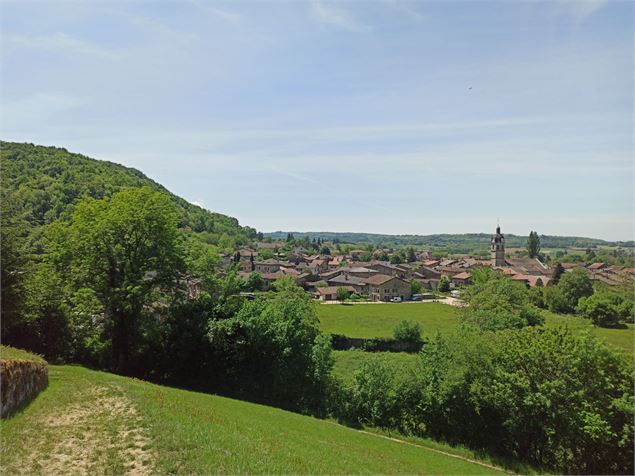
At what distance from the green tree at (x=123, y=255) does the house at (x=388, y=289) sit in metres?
67.6

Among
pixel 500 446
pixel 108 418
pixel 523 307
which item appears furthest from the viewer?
pixel 523 307

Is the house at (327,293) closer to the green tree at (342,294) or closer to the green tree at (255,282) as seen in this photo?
the green tree at (342,294)

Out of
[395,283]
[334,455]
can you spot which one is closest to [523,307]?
[395,283]

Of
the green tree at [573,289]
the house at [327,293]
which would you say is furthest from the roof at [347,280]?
the green tree at [573,289]

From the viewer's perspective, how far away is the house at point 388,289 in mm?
89625

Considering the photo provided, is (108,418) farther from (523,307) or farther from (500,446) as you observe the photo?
(523,307)

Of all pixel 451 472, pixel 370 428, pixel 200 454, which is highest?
pixel 200 454

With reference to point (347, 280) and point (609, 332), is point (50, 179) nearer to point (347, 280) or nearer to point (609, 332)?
point (347, 280)

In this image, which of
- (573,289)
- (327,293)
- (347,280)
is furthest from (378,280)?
(573,289)

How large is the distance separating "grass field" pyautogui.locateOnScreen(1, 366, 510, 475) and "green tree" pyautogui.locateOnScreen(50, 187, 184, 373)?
6.13 meters

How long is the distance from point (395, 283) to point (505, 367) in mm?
69436

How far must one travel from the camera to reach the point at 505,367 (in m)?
22.4

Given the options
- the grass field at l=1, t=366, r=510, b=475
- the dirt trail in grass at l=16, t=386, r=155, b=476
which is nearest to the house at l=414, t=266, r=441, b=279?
the grass field at l=1, t=366, r=510, b=475

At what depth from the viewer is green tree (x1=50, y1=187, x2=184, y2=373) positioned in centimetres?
2427
